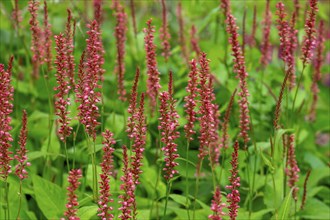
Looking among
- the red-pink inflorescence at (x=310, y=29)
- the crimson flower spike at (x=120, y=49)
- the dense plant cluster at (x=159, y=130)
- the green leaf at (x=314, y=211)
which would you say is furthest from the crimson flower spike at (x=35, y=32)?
the green leaf at (x=314, y=211)

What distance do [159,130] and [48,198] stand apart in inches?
23.0

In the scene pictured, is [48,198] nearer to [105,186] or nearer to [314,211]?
[105,186]

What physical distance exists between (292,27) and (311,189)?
1.07 m

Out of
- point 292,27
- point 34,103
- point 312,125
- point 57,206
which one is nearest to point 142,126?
point 57,206

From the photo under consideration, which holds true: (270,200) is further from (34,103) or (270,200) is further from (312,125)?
(34,103)

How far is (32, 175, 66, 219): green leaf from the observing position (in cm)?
288

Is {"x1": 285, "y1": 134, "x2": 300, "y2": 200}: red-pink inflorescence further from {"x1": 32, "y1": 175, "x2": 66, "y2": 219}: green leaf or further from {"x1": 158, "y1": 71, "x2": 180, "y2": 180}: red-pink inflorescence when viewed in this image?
{"x1": 32, "y1": 175, "x2": 66, "y2": 219}: green leaf

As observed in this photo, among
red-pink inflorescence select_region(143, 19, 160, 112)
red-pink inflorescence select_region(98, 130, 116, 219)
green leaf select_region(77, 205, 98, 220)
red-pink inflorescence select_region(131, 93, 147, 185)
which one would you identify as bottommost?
green leaf select_region(77, 205, 98, 220)

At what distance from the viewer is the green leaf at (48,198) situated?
2.88m

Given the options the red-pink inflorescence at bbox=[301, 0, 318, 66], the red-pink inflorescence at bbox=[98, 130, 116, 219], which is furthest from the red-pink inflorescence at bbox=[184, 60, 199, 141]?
the red-pink inflorescence at bbox=[301, 0, 318, 66]

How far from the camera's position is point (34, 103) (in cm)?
418

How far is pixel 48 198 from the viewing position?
2.88 m

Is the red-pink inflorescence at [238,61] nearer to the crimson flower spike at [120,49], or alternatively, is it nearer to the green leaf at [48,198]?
the crimson flower spike at [120,49]

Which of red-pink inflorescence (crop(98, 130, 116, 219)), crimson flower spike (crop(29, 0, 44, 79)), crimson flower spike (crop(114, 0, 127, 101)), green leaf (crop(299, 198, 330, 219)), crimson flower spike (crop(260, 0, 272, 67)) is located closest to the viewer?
red-pink inflorescence (crop(98, 130, 116, 219))
